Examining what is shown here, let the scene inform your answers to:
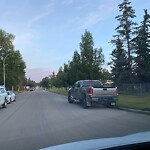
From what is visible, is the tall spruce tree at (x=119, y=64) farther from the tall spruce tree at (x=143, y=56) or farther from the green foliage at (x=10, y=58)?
the green foliage at (x=10, y=58)

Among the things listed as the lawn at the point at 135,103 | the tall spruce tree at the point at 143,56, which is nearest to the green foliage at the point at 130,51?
the tall spruce tree at the point at 143,56

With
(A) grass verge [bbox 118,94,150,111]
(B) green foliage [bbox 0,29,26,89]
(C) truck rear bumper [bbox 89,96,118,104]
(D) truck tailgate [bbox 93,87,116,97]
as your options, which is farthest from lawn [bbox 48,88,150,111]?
(B) green foliage [bbox 0,29,26,89]

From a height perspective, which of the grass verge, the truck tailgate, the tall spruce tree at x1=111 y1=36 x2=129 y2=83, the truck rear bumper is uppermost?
the tall spruce tree at x1=111 y1=36 x2=129 y2=83

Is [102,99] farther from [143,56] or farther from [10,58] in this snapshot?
[10,58]

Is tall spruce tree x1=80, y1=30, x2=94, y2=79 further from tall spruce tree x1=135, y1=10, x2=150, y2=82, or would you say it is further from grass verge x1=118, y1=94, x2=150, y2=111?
grass verge x1=118, y1=94, x2=150, y2=111

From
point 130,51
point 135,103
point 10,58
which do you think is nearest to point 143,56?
point 130,51

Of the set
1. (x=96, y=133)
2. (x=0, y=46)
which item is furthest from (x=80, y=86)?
(x=0, y=46)

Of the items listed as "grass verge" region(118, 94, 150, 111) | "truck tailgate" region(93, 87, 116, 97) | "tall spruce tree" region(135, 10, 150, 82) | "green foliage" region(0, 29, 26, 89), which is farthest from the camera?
"green foliage" region(0, 29, 26, 89)

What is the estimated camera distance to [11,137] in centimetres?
1205

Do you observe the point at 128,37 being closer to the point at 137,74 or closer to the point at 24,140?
the point at 137,74

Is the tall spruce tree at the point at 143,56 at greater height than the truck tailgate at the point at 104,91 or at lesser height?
greater

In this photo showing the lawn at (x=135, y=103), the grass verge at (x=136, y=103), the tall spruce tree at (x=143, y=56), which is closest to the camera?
the grass verge at (x=136, y=103)

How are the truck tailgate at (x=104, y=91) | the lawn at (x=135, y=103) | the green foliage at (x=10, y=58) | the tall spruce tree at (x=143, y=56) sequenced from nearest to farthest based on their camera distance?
the lawn at (x=135, y=103) → the truck tailgate at (x=104, y=91) → the tall spruce tree at (x=143, y=56) → the green foliage at (x=10, y=58)

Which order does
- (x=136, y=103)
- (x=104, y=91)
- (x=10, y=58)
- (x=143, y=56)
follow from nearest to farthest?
1. (x=104, y=91)
2. (x=136, y=103)
3. (x=143, y=56)
4. (x=10, y=58)
